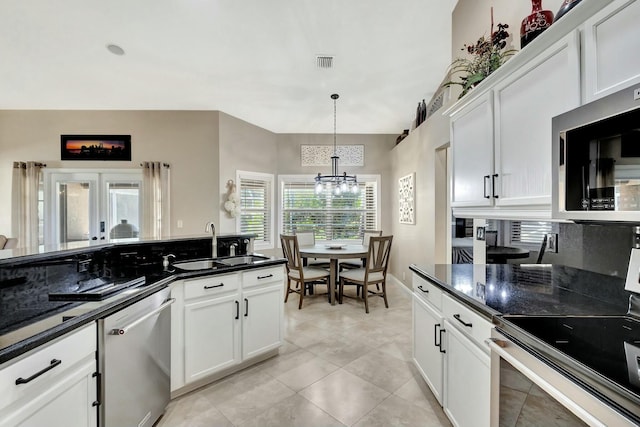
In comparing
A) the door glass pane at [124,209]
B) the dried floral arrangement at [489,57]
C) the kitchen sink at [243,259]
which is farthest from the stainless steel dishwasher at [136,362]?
the door glass pane at [124,209]

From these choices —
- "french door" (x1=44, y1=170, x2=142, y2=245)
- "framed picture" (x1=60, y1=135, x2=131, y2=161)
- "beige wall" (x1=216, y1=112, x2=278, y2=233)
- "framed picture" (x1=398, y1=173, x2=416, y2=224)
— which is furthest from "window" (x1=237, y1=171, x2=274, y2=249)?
"framed picture" (x1=398, y1=173, x2=416, y2=224)

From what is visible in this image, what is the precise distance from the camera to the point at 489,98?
175cm

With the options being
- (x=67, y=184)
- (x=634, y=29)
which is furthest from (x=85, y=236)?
(x=634, y=29)

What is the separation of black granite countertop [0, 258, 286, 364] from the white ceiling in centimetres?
273

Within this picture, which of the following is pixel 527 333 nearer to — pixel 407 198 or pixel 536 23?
pixel 536 23

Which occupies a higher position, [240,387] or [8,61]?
[8,61]

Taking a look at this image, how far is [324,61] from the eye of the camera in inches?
143

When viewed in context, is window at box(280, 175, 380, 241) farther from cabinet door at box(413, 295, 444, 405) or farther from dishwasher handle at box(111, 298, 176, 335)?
dishwasher handle at box(111, 298, 176, 335)

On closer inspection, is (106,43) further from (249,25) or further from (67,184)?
(67,184)

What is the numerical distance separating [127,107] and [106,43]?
149cm

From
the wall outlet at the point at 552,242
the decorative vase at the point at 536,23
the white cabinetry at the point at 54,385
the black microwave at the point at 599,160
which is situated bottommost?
the white cabinetry at the point at 54,385

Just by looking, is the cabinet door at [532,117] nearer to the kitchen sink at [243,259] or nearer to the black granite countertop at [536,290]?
the black granite countertop at [536,290]

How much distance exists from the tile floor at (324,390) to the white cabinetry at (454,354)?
28 cm

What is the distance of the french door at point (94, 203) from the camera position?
479 cm
